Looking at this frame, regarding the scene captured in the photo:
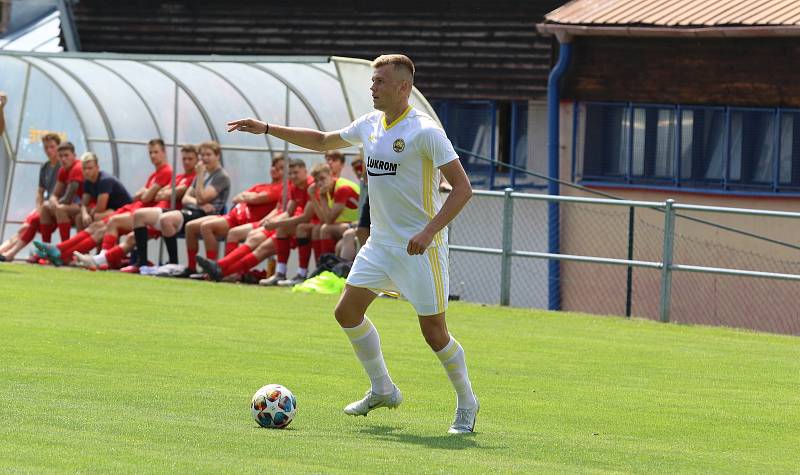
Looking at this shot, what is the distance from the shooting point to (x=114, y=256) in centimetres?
2244

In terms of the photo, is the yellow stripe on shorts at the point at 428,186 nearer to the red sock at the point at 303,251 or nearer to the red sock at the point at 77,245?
the red sock at the point at 303,251

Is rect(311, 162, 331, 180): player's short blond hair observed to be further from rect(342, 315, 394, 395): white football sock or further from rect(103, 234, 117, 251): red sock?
rect(342, 315, 394, 395): white football sock

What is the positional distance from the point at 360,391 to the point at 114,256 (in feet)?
39.6

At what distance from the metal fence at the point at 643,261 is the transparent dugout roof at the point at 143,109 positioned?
2.90 metres

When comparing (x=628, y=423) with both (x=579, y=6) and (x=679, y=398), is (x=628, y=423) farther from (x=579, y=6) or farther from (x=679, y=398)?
(x=579, y=6)

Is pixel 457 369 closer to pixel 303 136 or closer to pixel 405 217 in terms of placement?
pixel 405 217

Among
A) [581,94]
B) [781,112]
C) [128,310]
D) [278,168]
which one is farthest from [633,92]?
[128,310]

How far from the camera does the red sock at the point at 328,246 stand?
20.7 metres

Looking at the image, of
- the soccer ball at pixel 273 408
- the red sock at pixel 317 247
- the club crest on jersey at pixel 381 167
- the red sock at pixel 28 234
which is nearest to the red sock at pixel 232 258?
the red sock at pixel 317 247

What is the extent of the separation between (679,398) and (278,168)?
11.5m

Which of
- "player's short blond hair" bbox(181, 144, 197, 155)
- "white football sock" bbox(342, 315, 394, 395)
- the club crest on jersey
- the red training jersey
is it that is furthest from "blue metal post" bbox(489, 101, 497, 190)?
the club crest on jersey

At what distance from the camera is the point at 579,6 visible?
86.8 ft

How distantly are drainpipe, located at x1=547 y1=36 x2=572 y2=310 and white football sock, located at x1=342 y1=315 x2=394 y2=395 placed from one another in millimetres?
15359

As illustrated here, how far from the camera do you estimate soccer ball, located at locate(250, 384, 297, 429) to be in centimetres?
885
